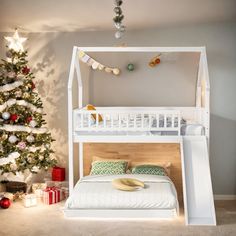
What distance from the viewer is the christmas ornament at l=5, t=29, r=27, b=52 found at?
5.59 meters

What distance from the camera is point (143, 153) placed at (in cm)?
603

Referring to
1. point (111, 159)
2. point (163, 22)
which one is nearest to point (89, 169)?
point (111, 159)

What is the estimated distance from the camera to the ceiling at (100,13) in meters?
4.85

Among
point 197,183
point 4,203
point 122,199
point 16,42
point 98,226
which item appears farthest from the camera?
point 16,42

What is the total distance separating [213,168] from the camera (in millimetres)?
5941

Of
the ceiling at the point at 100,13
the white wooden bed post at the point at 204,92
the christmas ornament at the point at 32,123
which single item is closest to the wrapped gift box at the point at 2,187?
the christmas ornament at the point at 32,123

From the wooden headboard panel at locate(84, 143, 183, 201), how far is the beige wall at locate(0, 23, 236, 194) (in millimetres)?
365

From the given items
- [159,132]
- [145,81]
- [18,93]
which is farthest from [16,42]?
[159,132]

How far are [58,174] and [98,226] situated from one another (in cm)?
164

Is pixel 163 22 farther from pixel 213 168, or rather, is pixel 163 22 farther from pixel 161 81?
pixel 213 168

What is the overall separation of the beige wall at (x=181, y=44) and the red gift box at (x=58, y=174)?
5.6 inches

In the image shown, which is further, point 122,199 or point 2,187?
point 2,187

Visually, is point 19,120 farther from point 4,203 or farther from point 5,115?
point 4,203

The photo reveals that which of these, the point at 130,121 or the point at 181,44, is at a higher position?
the point at 181,44
